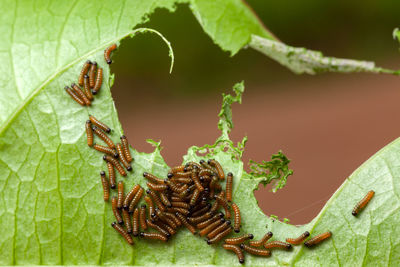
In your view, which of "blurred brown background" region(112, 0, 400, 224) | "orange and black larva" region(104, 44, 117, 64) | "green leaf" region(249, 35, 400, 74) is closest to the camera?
"orange and black larva" region(104, 44, 117, 64)

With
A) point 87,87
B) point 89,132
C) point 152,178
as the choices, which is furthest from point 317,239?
point 87,87

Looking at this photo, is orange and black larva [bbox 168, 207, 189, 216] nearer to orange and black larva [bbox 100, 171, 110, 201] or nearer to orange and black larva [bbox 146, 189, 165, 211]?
orange and black larva [bbox 146, 189, 165, 211]

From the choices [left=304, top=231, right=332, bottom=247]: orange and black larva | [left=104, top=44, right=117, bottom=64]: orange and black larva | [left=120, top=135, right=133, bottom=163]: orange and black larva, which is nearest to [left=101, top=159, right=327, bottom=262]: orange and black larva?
[left=304, top=231, right=332, bottom=247]: orange and black larva

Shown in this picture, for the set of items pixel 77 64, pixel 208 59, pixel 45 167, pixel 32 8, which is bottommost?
pixel 45 167

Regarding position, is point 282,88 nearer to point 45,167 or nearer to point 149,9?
point 149,9

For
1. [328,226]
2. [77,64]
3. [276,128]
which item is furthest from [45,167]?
[276,128]

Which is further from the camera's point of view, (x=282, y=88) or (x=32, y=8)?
(x=282, y=88)

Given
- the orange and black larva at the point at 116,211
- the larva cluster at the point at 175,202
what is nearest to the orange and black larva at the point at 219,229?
the larva cluster at the point at 175,202
